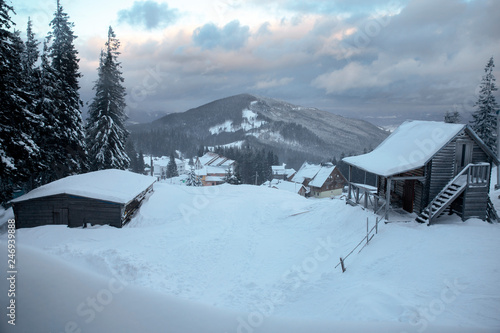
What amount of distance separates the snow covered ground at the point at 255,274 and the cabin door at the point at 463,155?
10.0ft

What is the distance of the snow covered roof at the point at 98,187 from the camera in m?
16.7

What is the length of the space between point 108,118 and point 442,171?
29.4m

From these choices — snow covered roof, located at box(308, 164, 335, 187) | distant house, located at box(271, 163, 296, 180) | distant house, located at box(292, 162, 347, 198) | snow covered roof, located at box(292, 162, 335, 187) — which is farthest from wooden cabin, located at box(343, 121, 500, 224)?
distant house, located at box(271, 163, 296, 180)

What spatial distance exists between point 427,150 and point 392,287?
31.5 ft

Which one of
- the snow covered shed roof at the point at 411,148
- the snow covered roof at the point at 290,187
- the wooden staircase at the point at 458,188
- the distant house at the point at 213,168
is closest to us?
the wooden staircase at the point at 458,188

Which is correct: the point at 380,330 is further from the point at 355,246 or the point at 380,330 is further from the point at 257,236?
the point at 257,236

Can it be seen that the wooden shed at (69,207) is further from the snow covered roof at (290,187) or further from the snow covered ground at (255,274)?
the snow covered roof at (290,187)

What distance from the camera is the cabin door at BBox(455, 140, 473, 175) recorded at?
14992 mm

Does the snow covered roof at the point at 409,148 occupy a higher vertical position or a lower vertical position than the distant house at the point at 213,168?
higher

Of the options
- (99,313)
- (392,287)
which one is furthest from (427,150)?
(99,313)

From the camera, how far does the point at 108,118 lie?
27.7 metres

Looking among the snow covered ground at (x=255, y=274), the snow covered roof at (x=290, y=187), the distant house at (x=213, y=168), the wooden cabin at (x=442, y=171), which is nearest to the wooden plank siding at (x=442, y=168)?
the wooden cabin at (x=442, y=171)

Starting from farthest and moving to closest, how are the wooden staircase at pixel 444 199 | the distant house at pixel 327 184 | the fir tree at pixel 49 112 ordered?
the distant house at pixel 327 184, the fir tree at pixel 49 112, the wooden staircase at pixel 444 199

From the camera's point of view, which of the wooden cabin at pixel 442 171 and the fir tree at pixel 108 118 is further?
the fir tree at pixel 108 118
